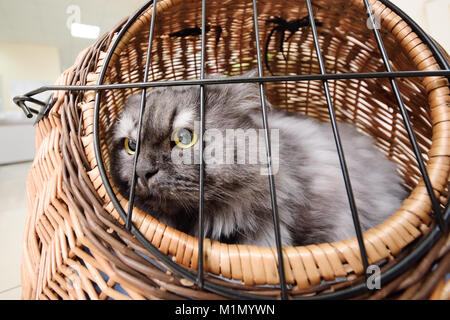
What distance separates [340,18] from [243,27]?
1.23ft

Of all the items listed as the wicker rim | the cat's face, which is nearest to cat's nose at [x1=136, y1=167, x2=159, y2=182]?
the cat's face

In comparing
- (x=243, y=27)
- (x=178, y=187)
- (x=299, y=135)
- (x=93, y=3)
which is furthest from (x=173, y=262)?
(x=93, y=3)

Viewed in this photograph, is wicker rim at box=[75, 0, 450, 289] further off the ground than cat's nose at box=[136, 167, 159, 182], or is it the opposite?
cat's nose at box=[136, 167, 159, 182]

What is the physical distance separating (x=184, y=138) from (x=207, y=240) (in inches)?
11.3

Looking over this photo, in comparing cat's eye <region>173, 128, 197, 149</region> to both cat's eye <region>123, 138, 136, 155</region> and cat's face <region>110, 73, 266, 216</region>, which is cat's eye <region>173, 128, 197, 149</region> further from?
cat's eye <region>123, 138, 136, 155</region>

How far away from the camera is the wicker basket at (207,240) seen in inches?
20.1

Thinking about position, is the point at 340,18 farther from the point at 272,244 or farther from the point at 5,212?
the point at 5,212

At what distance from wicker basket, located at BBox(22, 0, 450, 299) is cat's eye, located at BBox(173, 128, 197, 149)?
21 cm

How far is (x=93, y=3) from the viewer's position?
8.00ft

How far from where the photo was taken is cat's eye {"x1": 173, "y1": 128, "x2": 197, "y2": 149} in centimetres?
72

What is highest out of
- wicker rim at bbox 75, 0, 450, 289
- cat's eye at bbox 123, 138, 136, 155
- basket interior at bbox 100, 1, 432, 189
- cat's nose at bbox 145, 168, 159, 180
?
basket interior at bbox 100, 1, 432, 189

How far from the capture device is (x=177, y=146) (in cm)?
73

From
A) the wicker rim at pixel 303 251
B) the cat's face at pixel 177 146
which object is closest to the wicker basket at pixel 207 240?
the wicker rim at pixel 303 251

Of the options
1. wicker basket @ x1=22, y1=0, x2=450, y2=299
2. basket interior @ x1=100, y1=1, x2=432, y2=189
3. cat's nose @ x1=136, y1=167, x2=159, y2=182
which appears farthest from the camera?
basket interior @ x1=100, y1=1, x2=432, y2=189
